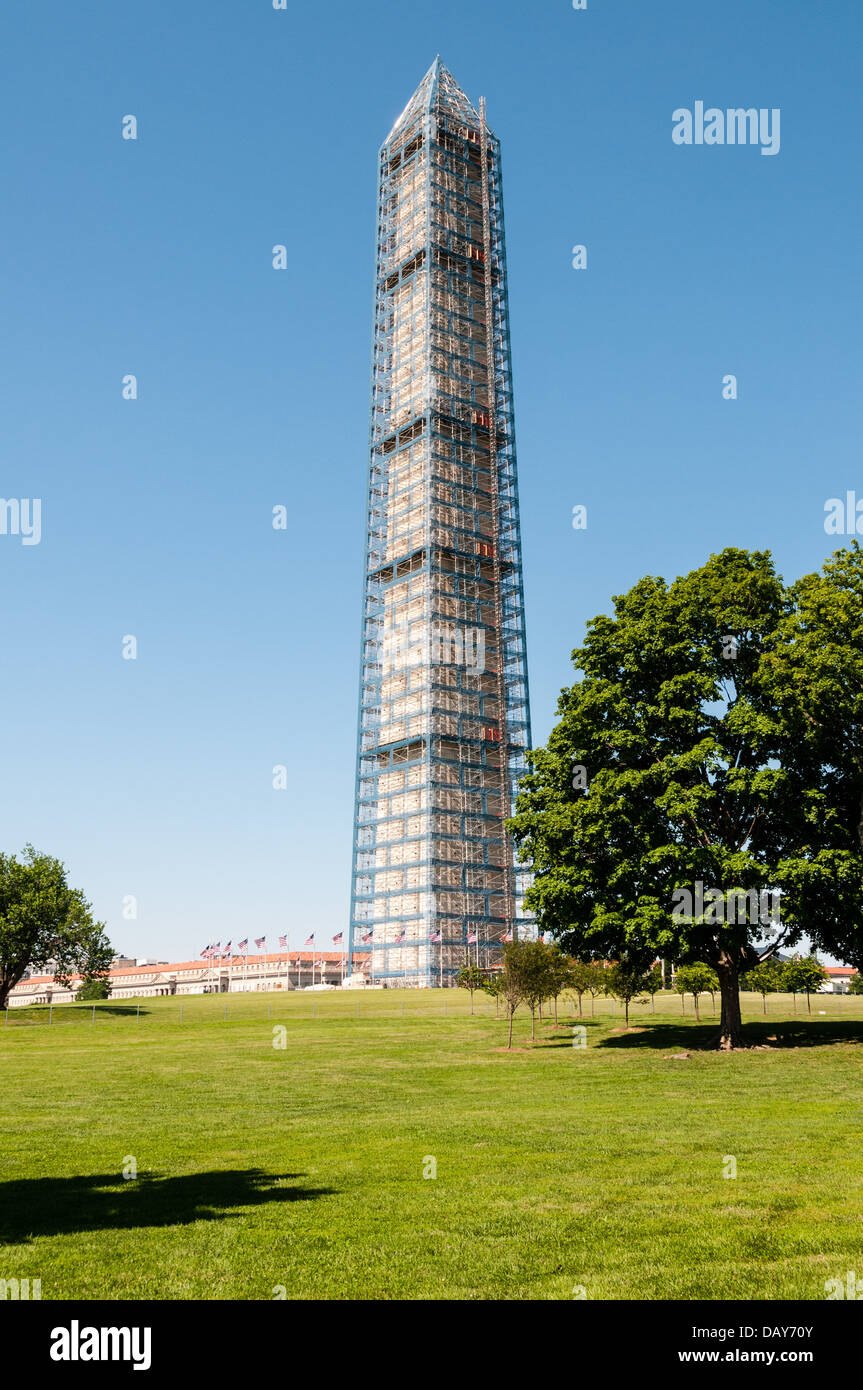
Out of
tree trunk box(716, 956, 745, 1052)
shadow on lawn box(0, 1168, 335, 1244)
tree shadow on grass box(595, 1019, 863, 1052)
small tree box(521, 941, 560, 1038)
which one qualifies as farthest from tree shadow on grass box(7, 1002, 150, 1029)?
shadow on lawn box(0, 1168, 335, 1244)

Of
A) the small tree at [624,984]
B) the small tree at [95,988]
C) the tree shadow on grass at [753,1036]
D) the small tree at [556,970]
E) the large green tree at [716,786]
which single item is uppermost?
the large green tree at [716,786]

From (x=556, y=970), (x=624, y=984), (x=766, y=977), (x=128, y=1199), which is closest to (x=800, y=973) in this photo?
(x=766, y=977)

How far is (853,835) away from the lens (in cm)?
3819

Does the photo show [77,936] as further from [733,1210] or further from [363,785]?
[733,1210]

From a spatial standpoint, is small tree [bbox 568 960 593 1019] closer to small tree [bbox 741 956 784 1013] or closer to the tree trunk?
the tree trunk

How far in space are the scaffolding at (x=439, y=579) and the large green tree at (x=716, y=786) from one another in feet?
252

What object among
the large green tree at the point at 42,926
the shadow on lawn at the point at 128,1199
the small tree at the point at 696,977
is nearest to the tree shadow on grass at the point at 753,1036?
the small tree at the point at 696,977

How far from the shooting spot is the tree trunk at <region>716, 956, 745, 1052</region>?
1507 inches

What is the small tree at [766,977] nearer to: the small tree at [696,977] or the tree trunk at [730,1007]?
the small tree at [696,977]

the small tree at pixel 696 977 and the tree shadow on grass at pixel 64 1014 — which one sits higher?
the small tree at pixel 696 977

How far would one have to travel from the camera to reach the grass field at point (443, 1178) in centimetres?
1014

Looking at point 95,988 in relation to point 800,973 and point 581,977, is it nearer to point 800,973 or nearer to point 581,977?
point 581,977
